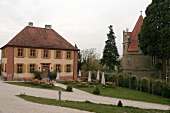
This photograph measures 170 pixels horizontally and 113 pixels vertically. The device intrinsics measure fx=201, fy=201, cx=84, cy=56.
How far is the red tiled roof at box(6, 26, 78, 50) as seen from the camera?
34.2m

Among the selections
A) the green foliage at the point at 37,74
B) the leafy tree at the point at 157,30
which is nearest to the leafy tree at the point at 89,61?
the green foliage at the point at 37,74

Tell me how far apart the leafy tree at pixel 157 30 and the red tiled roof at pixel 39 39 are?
559 inches

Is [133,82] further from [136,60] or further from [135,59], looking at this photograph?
[135,59]

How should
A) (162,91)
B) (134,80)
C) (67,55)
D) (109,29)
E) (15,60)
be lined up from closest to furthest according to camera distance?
(162,91), (134,80), (15,60), (67,55), (109,29)

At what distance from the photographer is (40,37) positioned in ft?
→ 123

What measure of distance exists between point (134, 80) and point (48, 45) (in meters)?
16.9

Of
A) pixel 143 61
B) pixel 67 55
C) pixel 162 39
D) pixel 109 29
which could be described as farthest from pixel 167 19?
pixel 109 29

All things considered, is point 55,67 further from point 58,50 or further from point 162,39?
point 162,39

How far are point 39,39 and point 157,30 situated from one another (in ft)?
66.6

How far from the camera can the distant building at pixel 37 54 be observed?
33062 mm

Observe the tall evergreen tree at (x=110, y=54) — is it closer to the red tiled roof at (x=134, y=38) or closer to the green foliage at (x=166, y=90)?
the red tiled roof at (x=134, y=38)

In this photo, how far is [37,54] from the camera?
116 feet

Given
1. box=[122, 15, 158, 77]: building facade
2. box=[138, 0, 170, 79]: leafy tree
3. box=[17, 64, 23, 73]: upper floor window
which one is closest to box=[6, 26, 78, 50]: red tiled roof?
box=[17, 64, 23, 73]: upper floor window

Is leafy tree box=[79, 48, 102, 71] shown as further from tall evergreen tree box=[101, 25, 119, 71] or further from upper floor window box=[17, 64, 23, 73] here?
upper floor window box=[17, 64, 23, 73]
